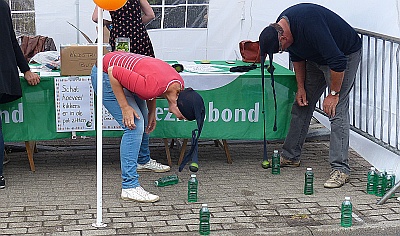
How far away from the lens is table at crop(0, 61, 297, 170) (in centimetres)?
645

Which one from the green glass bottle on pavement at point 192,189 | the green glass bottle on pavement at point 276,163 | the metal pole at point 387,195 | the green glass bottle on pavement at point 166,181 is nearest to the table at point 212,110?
the green glass bottle on pavement at point 276,163

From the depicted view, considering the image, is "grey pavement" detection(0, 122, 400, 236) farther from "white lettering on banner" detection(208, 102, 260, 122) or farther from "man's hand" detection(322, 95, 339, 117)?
"man's hand" detection(322, 95, 339, 117)

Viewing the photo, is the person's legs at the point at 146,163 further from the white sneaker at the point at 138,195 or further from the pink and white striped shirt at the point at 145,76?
the pink and white striped shirt at the point at 145,76

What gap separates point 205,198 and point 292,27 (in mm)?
1517

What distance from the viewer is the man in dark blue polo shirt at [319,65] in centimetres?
584

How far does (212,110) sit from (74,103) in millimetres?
1228

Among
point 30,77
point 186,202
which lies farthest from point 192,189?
point 30,77

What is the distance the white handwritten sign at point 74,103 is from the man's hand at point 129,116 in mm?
1062

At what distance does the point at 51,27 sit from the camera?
8141 millimetres

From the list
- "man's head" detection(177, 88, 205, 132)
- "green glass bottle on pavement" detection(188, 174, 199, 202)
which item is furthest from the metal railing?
"man's head" detection(177, 88, 205, 132)

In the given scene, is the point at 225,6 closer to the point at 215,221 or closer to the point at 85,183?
the point at 85,183

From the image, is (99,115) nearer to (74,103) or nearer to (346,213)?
(74,103)

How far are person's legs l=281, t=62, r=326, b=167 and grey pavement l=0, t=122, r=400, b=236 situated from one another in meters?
0.16

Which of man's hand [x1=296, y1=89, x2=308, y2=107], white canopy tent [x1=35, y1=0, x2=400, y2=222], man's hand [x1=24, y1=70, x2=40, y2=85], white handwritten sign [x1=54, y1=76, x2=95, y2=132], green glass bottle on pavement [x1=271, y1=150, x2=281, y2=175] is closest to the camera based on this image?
man's hand [x1=24, y1=70, x2=40, y2=85]
